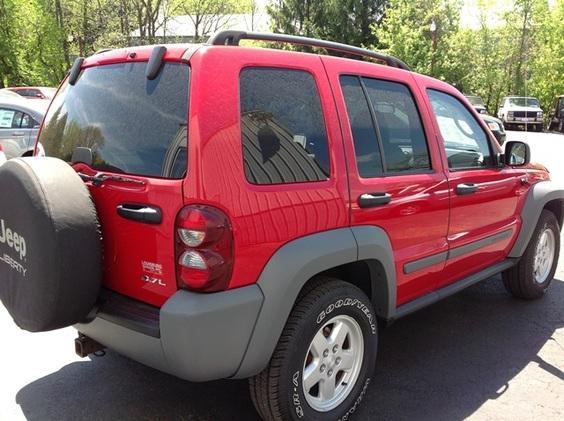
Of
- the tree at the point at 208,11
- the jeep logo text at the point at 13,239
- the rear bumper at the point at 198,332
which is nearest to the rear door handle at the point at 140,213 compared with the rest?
the rear bumper at the point at 198,332

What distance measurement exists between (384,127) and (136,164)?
1464 millimetres

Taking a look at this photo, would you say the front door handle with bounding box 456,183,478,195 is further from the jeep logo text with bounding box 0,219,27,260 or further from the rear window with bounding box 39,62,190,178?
the jeep logo text with bounding box 0,219,27,260

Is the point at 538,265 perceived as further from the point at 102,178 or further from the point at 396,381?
the point at 102,178

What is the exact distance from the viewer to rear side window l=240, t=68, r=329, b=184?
2461 mm

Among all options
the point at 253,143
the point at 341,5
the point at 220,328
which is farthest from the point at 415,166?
the point at 341,5

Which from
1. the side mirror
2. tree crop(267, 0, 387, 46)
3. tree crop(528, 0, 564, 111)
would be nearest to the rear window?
the side mirror

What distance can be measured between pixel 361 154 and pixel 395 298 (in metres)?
0.88

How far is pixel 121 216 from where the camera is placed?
8.28 feet

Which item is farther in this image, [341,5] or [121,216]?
[341,5]

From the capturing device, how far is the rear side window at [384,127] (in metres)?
2.97

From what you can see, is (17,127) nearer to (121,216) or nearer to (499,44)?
(121,216)

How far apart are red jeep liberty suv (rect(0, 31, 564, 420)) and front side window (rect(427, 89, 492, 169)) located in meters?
0.58

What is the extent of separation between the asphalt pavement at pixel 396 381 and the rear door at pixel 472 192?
54 centimetres

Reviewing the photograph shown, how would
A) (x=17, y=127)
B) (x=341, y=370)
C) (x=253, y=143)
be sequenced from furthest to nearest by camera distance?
(x=17, y=127) → (x=341, y=370) → (x=253, y=143)
